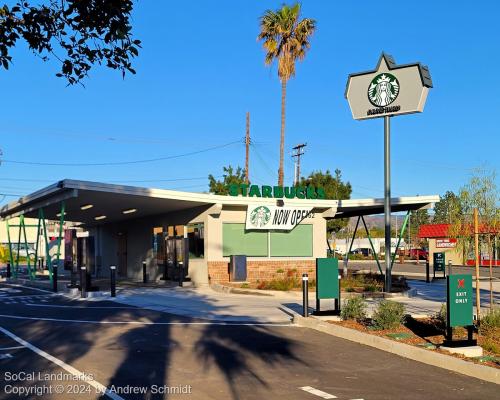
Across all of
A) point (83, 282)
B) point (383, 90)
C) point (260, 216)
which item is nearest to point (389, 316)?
point (383, 90)

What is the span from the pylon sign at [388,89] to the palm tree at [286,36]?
12.5 meters

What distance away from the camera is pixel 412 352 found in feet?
32.3

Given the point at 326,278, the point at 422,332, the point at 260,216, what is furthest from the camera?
the point at 260,216

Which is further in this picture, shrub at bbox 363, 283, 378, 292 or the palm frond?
the palm frond

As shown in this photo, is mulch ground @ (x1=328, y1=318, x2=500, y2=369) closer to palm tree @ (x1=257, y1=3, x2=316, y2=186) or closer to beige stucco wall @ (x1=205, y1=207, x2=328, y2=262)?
beige stucco wall @ (x1=205, y1=207, x2=328, y2=262)

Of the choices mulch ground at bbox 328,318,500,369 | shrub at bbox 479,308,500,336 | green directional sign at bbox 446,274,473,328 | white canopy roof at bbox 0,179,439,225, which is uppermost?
white canopy roof at bbox 0,179,439,225

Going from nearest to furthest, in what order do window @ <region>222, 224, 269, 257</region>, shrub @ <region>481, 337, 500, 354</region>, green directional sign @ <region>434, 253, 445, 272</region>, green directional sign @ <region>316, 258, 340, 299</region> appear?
shrub @ <region>481, 337, 500, 354</region>
green directional sign @ <region>316, 258, 340, 299</region>
window @ <region>222, 224, 269, 257</region>
green directional sign @ <region>434, 253, 445, 272</region>

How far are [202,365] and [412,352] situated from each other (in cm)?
333

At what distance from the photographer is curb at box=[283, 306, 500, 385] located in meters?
8.52

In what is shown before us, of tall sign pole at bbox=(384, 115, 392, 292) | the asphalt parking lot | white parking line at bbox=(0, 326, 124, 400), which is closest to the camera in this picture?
white parking line at bbox=(0, 326, 124, 400)


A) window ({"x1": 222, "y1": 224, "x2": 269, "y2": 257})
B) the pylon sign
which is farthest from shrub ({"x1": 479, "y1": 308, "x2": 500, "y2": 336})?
window ({"x1": 222, "y1": 224, "x2": 269, "y2": 257})

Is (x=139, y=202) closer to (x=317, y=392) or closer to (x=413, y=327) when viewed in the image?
(x=413, y=327)

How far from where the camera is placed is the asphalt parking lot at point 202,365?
7.60 m

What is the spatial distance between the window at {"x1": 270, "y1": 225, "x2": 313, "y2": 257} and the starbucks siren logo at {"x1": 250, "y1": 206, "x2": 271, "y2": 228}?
914 millimetres
